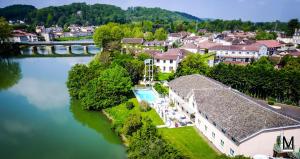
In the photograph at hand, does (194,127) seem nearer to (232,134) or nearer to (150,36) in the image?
(232,134)

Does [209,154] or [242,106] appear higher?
[242,106]

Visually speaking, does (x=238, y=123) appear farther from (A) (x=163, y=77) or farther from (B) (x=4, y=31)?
(B) (x=4, y=31)

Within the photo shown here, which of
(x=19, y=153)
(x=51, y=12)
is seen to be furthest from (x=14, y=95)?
(x=51, y=12)

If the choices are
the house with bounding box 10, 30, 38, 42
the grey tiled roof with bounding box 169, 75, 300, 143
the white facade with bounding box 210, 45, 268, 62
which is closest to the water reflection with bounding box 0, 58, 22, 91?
the house with bounding box 10, 30, 38, 42

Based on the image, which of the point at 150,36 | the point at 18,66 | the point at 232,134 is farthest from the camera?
the point at 150,36

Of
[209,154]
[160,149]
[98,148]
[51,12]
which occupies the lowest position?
[98,148]

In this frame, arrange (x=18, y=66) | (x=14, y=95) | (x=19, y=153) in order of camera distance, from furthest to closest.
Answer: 1. (x=18, y=66)
2. (x=14, y=95)
3. (x=19, y=153)

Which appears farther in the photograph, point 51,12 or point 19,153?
point 51,12

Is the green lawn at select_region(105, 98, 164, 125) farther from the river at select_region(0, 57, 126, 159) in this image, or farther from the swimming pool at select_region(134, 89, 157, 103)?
the swimming pool at select_region(134, 89, 157, 103)
